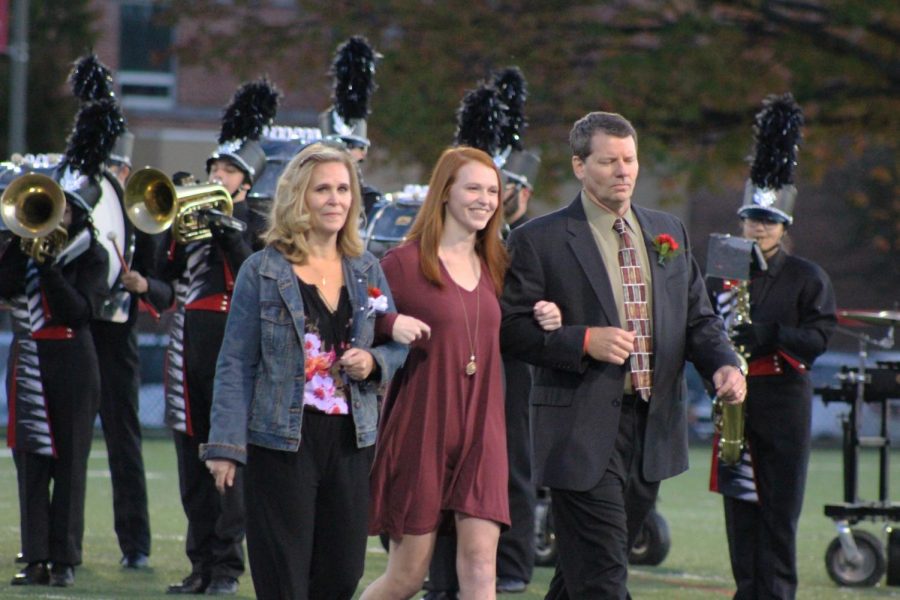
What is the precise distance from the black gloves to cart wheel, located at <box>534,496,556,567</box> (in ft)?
8.14

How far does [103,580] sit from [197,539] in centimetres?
63

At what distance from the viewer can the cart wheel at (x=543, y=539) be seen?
10.5m

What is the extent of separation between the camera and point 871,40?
72.5ft

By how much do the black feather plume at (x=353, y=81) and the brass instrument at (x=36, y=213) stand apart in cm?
186

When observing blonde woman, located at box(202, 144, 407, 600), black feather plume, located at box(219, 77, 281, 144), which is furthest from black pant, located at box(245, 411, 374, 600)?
black feather plume, located at box(219, 77, 281, 144)

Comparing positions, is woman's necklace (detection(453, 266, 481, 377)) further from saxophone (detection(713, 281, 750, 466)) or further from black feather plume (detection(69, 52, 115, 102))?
black feather plume (detection(69, 52, 115, 102))

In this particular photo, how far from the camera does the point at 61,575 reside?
874 centimetres

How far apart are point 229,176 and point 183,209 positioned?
55 cm

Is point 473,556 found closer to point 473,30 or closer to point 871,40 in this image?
point 473,30

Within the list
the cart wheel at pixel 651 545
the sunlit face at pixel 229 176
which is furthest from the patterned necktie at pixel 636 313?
the cart wheel at pixel 651 545

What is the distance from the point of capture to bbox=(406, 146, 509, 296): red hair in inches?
259

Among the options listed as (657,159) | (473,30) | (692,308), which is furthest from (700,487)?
(692,308)

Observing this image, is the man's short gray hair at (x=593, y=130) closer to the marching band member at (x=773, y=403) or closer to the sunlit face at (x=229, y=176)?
the marching band member at (x=773, y=403)

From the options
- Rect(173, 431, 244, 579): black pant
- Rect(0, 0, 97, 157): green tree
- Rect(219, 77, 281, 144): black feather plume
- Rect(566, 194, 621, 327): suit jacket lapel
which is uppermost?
Rect(0, 0, 97, 157): green tree
